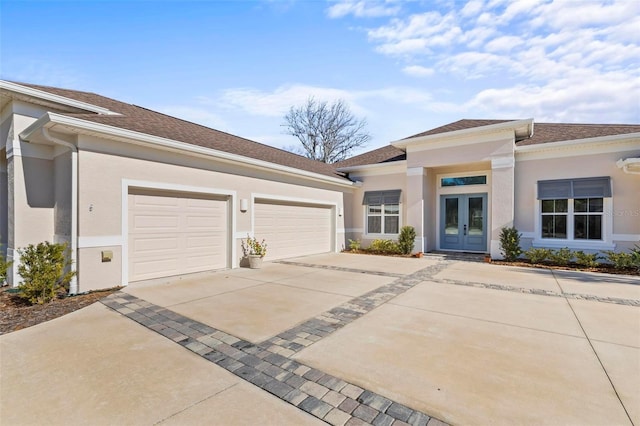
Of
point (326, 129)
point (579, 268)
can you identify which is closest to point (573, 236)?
point (579, 268)

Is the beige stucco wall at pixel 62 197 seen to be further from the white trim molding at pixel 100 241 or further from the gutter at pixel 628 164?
the gutter at pixel 628 164

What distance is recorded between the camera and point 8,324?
447cm

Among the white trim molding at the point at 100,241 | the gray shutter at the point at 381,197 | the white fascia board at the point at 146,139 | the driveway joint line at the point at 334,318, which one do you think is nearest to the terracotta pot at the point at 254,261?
the white fascia board at the point at 146,139

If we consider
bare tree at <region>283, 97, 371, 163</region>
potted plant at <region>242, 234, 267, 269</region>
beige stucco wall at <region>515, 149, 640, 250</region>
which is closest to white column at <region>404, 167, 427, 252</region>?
beige stucco wall at <region>515, 149, 640, 250</region>

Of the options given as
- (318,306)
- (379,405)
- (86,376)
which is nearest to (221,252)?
(318,306)

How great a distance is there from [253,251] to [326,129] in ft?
76.3

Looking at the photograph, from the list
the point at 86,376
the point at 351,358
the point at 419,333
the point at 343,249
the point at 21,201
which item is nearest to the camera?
the point at 86,376

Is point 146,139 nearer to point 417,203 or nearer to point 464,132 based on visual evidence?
point 417,203

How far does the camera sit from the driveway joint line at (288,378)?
239 cm

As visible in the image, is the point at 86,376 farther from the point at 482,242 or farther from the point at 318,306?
the point at 482,242

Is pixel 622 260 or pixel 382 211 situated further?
pixel 382 211

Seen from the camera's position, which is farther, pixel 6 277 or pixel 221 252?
pixel 221 252

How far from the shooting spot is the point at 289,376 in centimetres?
296

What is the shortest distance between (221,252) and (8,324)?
15.3ft
